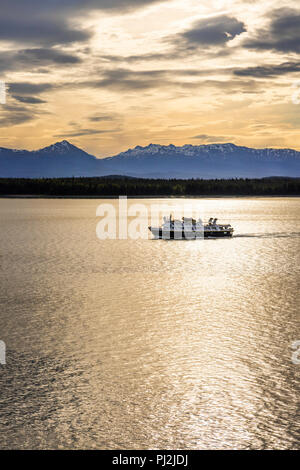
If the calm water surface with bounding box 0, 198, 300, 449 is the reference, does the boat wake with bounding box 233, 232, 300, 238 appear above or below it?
above

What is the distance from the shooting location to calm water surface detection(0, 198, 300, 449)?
14.8 meters

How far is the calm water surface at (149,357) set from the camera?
1479 centimetres

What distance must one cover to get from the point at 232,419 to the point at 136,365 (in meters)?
5.22

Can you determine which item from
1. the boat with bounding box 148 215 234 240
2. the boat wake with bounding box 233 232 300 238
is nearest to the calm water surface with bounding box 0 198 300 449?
the boat wake with bounding box 233 232 300 238

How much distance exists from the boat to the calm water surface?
2844 cm

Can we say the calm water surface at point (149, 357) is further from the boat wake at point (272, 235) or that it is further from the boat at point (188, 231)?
the boat at point (188, 231)

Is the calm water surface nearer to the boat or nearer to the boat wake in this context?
the boat wake

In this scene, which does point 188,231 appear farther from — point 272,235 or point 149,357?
point 149,357

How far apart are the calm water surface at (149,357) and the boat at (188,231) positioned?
93.3 ft

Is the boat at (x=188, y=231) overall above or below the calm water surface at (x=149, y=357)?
above

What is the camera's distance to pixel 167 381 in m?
18.1

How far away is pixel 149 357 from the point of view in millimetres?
20609

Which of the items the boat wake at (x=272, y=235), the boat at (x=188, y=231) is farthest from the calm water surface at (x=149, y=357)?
the boat at (x=188, y=231)

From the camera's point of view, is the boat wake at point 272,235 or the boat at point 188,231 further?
the boat at point 188,231
